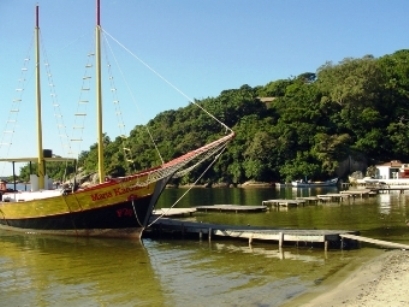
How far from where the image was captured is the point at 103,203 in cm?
3141

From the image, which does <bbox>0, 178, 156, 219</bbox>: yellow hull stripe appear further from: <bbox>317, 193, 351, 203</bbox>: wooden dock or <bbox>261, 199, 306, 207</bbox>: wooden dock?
<bbox>317, 193, 351, 203</bbox>: wooden dock

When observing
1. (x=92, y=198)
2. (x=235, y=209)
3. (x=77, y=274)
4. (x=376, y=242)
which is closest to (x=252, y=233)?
(x=376, y=242)

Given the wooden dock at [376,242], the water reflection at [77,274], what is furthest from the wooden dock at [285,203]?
the wooden dock at [376,242]

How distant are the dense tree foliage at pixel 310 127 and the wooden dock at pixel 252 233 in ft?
192

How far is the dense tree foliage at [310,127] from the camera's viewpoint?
3716 inches

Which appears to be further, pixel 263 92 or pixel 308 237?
pixel 263 92

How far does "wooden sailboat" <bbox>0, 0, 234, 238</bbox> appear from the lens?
101 feet

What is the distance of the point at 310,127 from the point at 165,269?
7824cm

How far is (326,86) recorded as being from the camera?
10394 cm

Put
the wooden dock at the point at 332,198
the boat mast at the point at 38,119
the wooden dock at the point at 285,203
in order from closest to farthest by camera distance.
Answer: the boat mast at the point at 38,119
the wooden dock at the point at 285,203
the wooden dock at the point at 332,198

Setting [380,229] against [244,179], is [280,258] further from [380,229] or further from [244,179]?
[244,179]

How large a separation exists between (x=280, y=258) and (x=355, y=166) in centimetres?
7198

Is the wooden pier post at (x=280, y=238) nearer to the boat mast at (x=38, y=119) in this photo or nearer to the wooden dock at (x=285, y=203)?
the boat mast at (x=38, y=119)

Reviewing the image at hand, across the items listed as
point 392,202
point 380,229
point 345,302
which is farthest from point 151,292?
point 392,202
